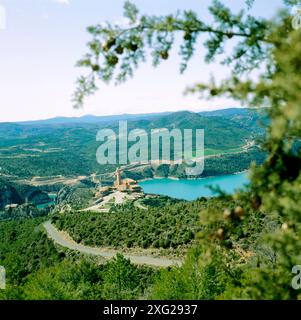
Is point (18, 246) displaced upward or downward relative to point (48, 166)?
upward

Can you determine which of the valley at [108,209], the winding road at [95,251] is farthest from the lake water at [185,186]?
the winding road at [95,251]

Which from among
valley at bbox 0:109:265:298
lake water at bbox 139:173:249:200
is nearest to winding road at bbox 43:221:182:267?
valley at bbox 0:109:265:298

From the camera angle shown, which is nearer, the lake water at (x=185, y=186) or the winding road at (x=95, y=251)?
the winding road at (x=95, y=251)

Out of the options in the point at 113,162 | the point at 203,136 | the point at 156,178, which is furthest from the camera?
the point at 203,136

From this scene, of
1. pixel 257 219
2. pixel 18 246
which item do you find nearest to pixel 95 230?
pixel 18 246

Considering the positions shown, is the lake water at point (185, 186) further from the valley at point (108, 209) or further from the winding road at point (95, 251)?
the winding road at point (95, 251)

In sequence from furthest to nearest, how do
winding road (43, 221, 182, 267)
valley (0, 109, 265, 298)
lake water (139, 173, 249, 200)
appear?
lake water (139, 173, 249, 200)
valley (0, 109, 265, 298)
winding road (43, 221, 182, 267)

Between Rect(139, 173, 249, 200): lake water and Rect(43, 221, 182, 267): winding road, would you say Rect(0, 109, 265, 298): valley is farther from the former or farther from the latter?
Rect(139, 173, 249, 200): lake water

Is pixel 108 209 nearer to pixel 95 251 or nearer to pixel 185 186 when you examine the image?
pixel 95 251
